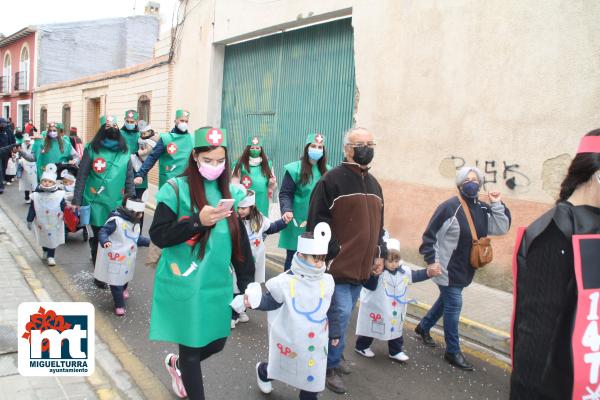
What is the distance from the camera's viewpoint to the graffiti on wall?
7238 millimetres

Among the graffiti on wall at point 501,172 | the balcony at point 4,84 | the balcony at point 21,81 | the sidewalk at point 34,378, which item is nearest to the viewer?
the sidewalk at point 34,378

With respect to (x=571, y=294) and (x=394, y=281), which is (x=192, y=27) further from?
(x=571, y=294)

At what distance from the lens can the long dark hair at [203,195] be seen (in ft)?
10.3

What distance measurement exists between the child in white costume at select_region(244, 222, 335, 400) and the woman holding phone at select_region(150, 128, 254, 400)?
0.32m

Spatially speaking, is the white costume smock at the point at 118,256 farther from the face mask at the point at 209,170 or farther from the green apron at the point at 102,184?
the face mask at the point at 209,170

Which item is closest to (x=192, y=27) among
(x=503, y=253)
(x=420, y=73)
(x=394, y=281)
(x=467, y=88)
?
(x=420, y=73)

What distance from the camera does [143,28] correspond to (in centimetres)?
3303

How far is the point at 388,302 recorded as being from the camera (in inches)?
179

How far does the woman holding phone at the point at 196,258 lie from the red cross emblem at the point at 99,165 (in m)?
3.71

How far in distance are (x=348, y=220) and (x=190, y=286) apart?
1.32m

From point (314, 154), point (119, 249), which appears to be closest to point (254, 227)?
point (314, 154)

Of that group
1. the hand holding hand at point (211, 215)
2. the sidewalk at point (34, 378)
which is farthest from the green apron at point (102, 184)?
the hand holding hand at point (211, 215)

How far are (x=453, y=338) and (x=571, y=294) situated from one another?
3038 mm

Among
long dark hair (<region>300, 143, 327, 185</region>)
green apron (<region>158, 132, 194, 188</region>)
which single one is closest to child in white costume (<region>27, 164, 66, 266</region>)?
green apron (<region>158, 132, 194, 188</region>)
